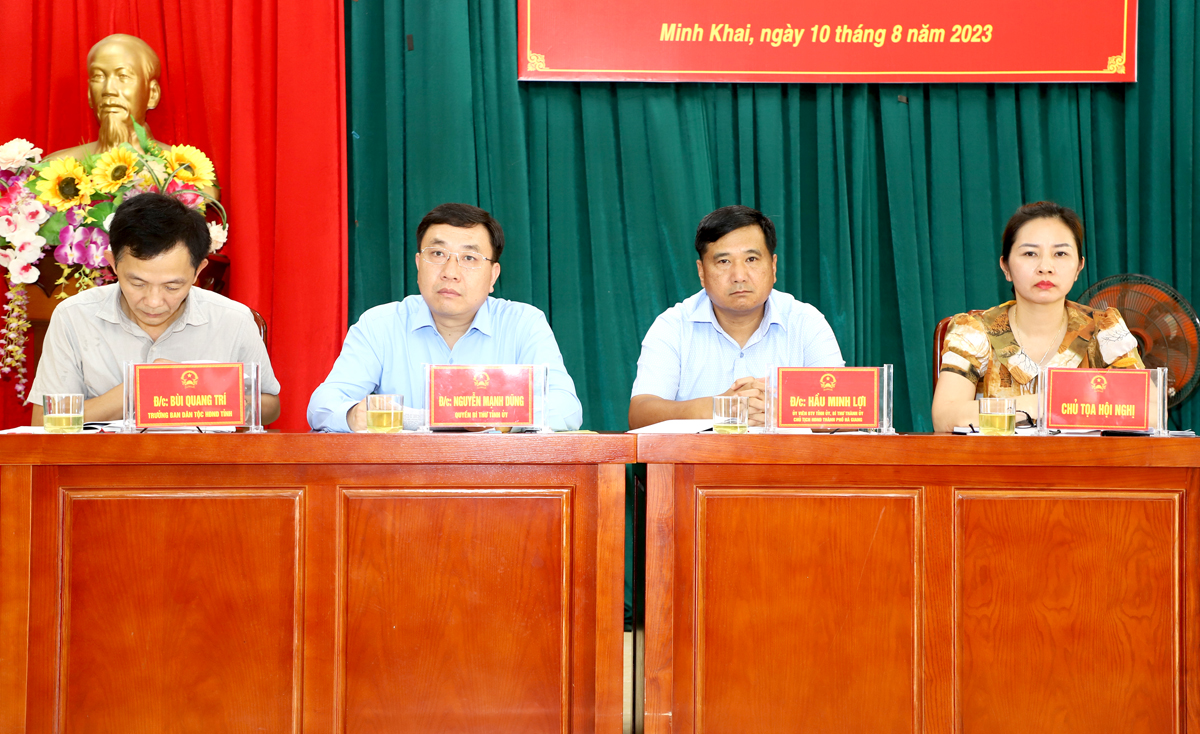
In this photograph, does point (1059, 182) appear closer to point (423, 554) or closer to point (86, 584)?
point (423, 554)

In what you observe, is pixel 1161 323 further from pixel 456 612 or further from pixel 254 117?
pixel 254 117

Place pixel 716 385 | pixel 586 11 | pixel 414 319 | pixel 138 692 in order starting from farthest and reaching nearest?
pixel 586 11
pixel 716 385
pixel 414 319
pixel 138 692

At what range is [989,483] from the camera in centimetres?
138

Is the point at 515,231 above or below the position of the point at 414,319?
above

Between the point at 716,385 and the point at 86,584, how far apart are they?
5.08 ft

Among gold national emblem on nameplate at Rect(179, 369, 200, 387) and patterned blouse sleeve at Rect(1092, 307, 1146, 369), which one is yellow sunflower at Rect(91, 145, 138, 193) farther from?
patterned blouse sleeve at Rect(1092, 307, 1146, 369)

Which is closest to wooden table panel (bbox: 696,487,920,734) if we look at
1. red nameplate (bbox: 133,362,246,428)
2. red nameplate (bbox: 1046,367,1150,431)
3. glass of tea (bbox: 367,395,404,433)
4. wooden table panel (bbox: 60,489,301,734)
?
red nameplate (bbox: 1046,367,1150,431)

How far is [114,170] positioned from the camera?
224cm

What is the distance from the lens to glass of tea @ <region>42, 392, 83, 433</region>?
1404mm

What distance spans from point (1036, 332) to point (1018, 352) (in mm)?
73


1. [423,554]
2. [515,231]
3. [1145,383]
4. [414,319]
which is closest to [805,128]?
[515,231]

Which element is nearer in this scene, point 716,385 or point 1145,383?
point 1145,383

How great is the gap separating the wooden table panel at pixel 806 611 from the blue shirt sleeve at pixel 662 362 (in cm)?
94

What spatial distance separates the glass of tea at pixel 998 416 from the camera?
1.45 metres
